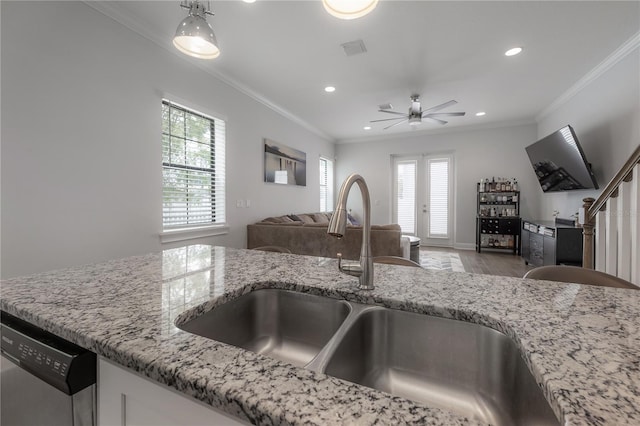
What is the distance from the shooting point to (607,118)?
3.29 meters

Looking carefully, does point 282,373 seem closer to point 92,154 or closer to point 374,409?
point 374,409

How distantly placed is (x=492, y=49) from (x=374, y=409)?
12.3 ft

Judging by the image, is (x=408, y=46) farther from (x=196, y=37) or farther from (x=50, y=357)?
→ (x=50, y=357)

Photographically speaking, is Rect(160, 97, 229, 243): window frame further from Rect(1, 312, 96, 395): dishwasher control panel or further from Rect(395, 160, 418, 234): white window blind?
Rect(395, 160, 418, 234): white window blind

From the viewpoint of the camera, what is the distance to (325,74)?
3.50 metres

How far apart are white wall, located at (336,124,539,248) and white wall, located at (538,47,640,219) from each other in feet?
4.01

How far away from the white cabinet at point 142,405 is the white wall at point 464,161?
6.44 m

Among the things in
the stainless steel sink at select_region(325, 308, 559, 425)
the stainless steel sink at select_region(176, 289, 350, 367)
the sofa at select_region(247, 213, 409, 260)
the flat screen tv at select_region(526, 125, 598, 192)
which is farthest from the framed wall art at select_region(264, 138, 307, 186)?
the flat screen tv at select_region(526, 125, 598, 192)

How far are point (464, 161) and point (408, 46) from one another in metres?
3.90

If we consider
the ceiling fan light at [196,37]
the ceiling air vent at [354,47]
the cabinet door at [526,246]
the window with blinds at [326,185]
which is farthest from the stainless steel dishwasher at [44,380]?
the window with blinds at [326,185]

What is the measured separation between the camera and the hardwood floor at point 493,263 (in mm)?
4127

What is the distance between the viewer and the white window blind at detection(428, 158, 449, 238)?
20.6ft

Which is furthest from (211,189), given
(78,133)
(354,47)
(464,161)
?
(464,161)

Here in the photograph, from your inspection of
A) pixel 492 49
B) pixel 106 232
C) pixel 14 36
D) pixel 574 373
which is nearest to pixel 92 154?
pixel 106 232
